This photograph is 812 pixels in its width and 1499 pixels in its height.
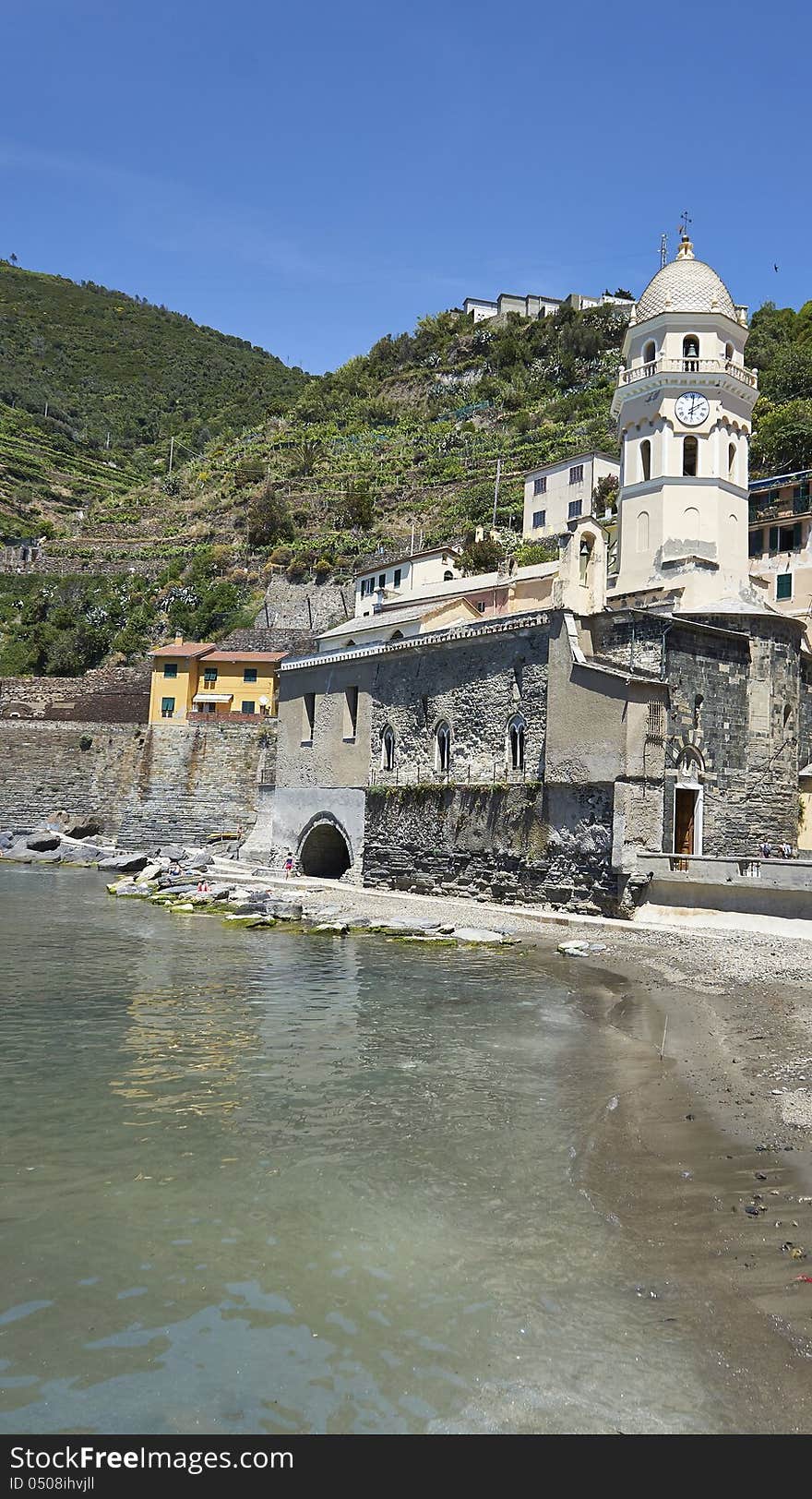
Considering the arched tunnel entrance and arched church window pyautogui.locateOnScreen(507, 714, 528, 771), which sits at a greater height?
arched church window pyautogui.locateOnScreen(507, 714, 528, 771)

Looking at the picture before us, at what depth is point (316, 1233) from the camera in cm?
702

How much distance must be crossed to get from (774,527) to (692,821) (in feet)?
A: 56.1

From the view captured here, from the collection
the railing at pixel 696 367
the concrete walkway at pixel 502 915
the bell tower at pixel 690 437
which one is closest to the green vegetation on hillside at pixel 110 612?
the concrete walkway at pixel 502 915

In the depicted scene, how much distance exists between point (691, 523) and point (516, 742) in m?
9.38

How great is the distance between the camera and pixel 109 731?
45.8 m

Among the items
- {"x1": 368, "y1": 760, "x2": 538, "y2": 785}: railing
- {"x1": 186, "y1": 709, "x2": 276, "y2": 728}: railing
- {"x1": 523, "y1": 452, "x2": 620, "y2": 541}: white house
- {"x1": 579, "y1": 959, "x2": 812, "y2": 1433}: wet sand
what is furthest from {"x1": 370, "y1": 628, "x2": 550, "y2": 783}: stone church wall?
{"x1": 523, "y1": 452, "x2": 620, "y2": 541}: white house

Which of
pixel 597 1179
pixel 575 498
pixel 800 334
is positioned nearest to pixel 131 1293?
pixel 597 1179

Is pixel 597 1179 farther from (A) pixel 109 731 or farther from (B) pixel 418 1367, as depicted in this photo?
(A) pixel 109 731

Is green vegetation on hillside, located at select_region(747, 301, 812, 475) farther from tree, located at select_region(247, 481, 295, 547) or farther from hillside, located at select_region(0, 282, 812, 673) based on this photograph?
tree, located at select_region(247, 481, 295, 547)

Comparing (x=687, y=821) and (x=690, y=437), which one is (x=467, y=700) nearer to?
(x=687, y=821)

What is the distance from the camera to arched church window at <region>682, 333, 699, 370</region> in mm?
29844

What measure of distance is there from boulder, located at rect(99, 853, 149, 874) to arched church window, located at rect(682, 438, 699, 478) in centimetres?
2295

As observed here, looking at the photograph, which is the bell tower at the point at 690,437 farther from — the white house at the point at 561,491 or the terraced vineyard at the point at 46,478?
the terraced vineyard at the point at 46,478

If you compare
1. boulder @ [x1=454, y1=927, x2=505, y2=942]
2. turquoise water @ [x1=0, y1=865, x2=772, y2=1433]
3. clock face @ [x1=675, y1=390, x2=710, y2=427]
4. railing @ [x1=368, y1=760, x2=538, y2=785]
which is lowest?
turquoise water @ [x1=0, y1=865, x2=772, y2=1433]
